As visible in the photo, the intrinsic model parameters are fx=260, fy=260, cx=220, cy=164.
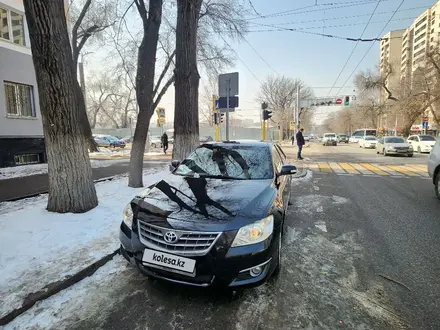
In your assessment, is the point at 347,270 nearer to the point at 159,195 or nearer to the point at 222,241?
the point at 222,241

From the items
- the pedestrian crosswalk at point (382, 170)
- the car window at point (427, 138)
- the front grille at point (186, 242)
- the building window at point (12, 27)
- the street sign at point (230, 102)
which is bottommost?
the pedestrian crosswalk at point (382, 170)

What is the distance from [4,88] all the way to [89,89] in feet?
161

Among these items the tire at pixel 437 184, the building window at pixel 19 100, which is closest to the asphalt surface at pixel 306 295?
the tire at pixel 437 184

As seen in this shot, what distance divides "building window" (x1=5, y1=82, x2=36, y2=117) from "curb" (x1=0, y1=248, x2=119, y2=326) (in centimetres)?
1161

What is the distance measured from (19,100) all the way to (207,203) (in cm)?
1338

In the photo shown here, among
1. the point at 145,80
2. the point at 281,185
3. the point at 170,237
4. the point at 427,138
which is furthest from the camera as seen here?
the point at 427,138

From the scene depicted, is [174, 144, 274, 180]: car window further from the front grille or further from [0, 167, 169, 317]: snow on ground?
[0, 167, 169, 317]: snow on ground

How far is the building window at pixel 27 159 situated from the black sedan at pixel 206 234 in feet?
38.8

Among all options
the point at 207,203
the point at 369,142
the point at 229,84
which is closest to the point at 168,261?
the point at 207,203

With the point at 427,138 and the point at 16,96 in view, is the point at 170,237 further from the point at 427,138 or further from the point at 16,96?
the point at 427,138

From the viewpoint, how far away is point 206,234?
2295 millimetres

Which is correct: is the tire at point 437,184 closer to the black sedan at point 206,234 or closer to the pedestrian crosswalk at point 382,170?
the pedestrian crosswalk at point 382,170

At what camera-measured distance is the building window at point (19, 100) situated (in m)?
11.4

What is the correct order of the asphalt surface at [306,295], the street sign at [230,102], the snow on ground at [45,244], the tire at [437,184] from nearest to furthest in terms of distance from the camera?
the asphalt surface at [306,295] → the snow on ground at [45,244] → the tire at [437,184] → the street sign at [230,102]
